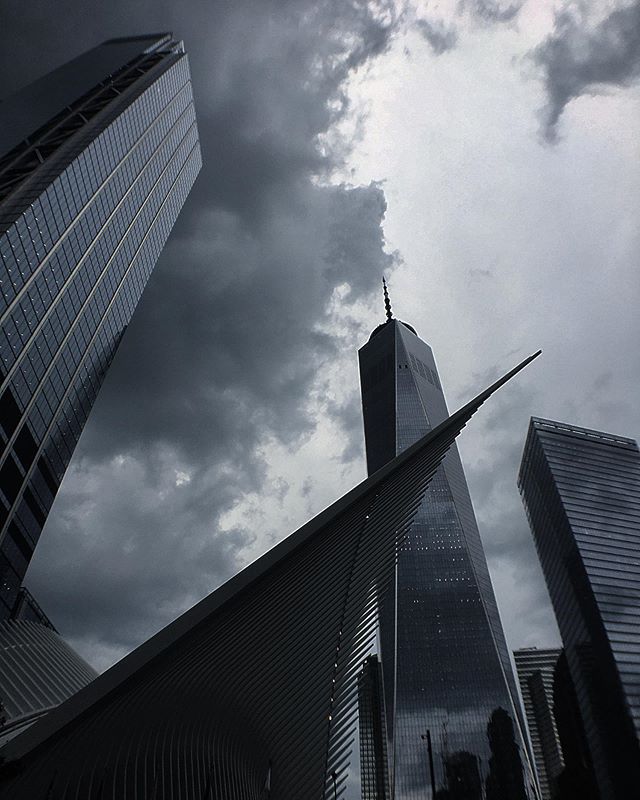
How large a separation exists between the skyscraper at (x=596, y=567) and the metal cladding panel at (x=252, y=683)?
3536 inches

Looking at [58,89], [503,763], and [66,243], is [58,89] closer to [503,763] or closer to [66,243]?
[66,243]

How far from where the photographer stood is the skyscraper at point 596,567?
9906 cm

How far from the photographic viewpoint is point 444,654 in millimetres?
123938

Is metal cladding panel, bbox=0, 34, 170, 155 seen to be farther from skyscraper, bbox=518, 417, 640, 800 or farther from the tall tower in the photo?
skyscraper, bbox=518, 417, 640, 800

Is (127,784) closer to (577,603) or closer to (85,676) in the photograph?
(85,676)

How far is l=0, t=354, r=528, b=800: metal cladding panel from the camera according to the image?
1800cm

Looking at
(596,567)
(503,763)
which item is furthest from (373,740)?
(596,567)

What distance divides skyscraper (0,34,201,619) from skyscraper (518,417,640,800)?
90894 millimetres

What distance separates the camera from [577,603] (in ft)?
372

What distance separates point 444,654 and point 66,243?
10372cm

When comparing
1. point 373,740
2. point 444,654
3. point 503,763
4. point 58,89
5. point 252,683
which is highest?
point 58,89

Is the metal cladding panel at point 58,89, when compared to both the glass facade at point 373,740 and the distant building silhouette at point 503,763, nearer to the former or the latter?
the distant building silhouette at point 503,763

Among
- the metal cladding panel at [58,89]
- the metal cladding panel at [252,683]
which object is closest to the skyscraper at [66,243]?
the metal cladding panel at [58,89]

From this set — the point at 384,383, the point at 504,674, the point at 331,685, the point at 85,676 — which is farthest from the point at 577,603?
the point at 331,685
